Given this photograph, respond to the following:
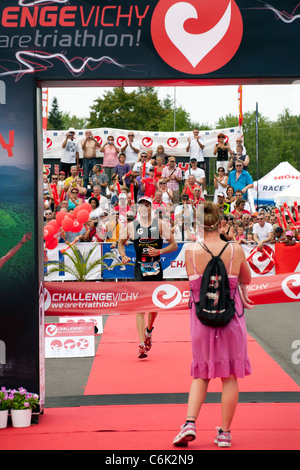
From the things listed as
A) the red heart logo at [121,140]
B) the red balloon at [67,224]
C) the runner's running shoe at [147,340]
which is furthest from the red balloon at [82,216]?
the red heart logo at [121,140]

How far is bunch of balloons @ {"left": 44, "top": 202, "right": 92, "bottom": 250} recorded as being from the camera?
12.9m

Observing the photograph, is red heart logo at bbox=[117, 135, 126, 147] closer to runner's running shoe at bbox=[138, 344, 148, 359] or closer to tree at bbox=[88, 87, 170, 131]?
runner's running shoe at bbox=[138, 344, 148, 359]

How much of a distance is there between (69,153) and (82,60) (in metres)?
14.7

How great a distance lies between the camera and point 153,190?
18297mm

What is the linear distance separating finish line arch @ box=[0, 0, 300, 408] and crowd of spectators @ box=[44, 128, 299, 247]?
26.5 ft

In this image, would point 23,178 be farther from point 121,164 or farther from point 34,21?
point 121,164

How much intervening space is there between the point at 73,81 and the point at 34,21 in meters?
0.62

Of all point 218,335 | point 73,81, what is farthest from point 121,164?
point 218,335

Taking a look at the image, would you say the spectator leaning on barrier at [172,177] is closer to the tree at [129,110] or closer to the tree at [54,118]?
the tree at [129,110]

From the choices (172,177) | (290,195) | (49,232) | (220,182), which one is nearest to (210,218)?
(49,232)

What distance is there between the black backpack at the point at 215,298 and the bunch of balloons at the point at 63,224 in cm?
821

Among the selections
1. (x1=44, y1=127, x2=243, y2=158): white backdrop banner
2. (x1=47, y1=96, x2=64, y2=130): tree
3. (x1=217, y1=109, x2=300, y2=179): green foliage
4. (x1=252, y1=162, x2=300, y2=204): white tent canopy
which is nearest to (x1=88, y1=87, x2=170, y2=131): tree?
(x1=252, y1=162, x2=300, y2=204): white tent canopy

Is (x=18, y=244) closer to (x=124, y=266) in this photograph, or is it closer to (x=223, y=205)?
(x=124, y=266)
